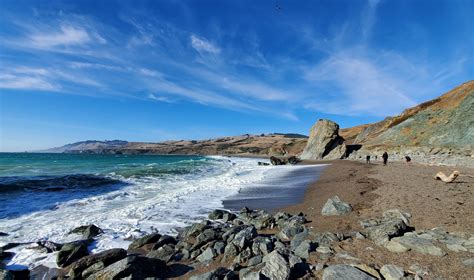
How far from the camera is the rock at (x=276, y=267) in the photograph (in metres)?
5.85

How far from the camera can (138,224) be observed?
11.7m

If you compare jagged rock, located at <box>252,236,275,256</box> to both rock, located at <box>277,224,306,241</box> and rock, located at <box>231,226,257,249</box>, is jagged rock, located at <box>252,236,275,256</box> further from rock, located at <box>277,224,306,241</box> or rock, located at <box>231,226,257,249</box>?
rock, located at <box>277,224,306,241</box>

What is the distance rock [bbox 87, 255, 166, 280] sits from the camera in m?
6.43

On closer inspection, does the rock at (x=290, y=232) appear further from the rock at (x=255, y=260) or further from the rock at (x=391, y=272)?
the rock at (x=391, y=272)

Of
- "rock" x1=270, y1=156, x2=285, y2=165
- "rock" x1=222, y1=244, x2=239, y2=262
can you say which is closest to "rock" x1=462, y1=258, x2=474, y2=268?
"rock" x1=222, y1=244, x2=239, y2=262

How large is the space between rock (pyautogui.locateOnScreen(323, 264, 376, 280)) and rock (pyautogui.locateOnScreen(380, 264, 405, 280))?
38cm

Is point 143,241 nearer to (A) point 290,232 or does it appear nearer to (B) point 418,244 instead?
(A) point 290,232

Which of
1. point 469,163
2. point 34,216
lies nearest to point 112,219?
point 34,216

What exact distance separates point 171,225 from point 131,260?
16.1 ft

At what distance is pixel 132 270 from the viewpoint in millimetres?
6500

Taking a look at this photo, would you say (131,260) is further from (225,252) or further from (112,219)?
(112,219)

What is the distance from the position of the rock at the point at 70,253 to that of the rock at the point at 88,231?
137cm

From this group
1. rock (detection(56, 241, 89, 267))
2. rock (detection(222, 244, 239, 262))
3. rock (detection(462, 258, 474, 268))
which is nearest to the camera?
rock (detection(462, 258, 474, 268))

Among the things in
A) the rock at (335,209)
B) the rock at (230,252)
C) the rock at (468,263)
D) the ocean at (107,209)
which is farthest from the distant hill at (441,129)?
the rock at (230,252)
